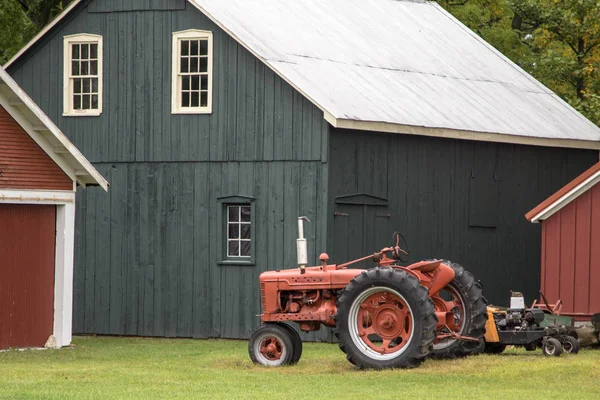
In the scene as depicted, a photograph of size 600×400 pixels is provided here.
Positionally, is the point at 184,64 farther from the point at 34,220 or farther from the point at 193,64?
the point at 34,220

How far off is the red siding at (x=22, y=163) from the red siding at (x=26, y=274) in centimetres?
39

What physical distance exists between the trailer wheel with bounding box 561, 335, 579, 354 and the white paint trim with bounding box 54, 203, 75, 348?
813 cm

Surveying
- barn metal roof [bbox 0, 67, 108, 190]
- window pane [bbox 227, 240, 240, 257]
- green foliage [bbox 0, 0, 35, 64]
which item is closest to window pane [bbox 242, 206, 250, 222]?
window pane [bbox 227, 240, 240, 257]

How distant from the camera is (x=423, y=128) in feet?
88.6

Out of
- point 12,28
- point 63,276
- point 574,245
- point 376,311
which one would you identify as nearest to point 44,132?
point 63,276

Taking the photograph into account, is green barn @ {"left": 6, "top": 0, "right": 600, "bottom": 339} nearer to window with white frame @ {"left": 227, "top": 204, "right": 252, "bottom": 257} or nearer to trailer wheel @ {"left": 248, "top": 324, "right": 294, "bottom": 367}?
window with white frame @ {"left": 227, "top": 204, "right": 252, "bottom": 257}

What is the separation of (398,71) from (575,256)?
6.05m

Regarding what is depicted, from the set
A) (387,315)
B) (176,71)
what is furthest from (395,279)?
(176,71)

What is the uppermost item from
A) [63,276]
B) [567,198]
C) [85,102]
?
[85,102]

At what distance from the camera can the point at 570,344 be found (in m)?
21.8

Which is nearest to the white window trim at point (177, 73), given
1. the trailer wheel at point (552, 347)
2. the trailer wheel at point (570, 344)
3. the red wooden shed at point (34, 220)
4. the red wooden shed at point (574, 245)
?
the red wooden shed at point (34, 220)

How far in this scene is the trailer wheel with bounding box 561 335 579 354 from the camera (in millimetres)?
21766

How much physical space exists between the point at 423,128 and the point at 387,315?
8378 millimetres

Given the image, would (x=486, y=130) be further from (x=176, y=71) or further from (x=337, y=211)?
(x=176, y=71)
